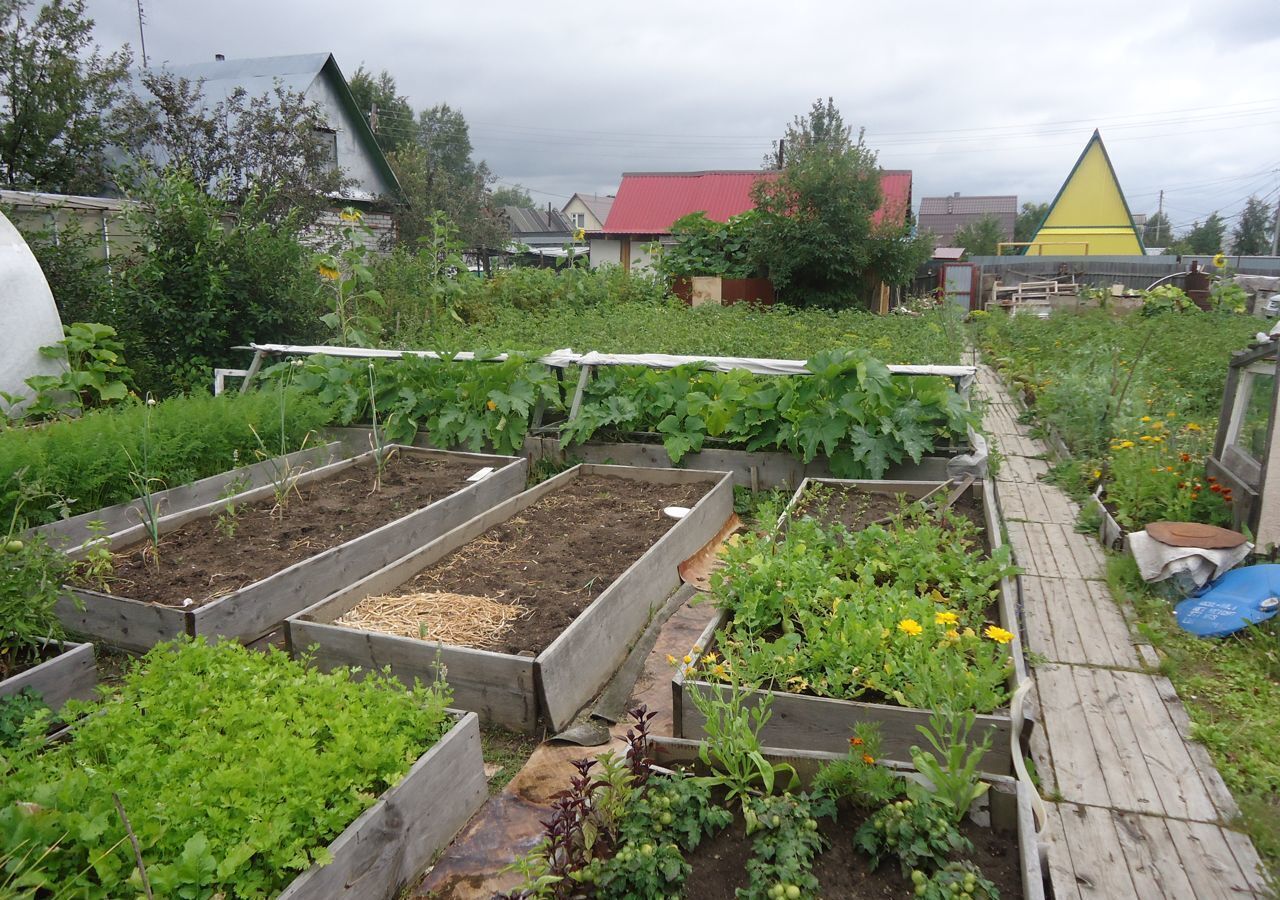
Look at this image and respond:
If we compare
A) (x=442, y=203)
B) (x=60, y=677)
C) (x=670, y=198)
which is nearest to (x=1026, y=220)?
(x=670, y=198)

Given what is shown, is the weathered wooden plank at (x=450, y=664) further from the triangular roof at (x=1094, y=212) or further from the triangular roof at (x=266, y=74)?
the triangular roof at (x=1094, y=212)

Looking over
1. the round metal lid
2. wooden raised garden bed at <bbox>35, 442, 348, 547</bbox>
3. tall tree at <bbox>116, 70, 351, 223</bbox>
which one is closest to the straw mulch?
wooden raised garden bed at <bbox>35, 442, 348, 547</bbox>

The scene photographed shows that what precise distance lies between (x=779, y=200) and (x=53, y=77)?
12.7 meters

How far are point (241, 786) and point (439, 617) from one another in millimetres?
1674

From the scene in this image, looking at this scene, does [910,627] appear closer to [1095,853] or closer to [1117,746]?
[1095,853]

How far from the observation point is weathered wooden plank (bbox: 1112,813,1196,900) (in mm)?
2463

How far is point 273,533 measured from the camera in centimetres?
478

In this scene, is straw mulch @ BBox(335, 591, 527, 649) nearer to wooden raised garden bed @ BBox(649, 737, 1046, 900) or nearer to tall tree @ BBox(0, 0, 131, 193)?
wooden raised garden bed @ BBox(649, 737, 1046, 900)

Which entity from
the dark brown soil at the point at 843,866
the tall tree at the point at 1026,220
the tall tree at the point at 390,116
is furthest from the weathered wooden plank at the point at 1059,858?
the tall tree at the point at 1026,220

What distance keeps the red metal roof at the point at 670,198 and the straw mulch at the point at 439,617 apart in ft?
82.7

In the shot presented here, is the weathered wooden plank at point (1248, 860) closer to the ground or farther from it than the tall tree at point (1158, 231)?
closer to the ground

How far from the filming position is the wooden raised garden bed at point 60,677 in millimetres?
3145

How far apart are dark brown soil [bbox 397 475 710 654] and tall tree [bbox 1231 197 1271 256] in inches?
2908

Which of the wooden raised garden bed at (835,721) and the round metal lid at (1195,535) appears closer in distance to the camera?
the wooden raised garden bed at (835,721)
